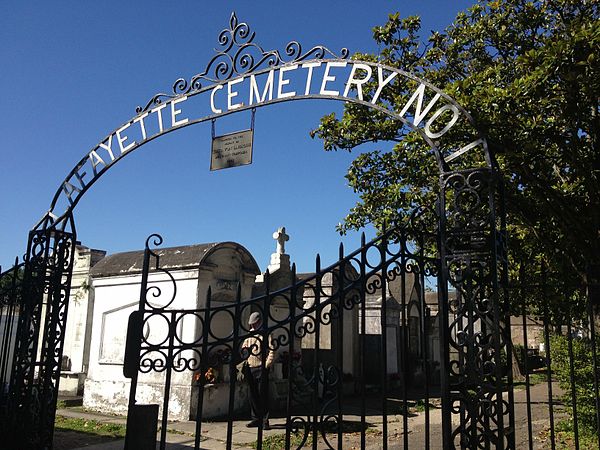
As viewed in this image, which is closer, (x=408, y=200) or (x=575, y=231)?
(x=575, y=231)

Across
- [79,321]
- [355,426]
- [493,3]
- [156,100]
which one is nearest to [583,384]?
[355,426]

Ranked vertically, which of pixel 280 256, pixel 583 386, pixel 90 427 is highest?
pixel 280 256

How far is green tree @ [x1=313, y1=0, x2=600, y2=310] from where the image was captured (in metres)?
5.64

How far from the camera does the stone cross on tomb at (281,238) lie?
1247 centimetres

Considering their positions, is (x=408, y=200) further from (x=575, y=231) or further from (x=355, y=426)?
(x=355, y=426)

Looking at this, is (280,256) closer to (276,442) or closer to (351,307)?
(276,442)

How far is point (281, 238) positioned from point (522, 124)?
24.3 ft

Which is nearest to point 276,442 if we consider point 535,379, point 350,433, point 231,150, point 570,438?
point 350,433

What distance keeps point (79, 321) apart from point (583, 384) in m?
12.2

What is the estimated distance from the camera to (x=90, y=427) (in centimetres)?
926

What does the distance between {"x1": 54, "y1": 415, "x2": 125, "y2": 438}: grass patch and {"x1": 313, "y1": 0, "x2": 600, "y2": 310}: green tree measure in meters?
5.43

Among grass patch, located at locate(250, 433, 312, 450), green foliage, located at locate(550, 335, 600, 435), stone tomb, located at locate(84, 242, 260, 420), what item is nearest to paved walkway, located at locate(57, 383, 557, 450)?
grass patch, located at locate(250, 433, 312, 450)

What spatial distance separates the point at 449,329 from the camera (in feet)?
12.4

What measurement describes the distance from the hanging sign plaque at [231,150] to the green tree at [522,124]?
7.38ft
